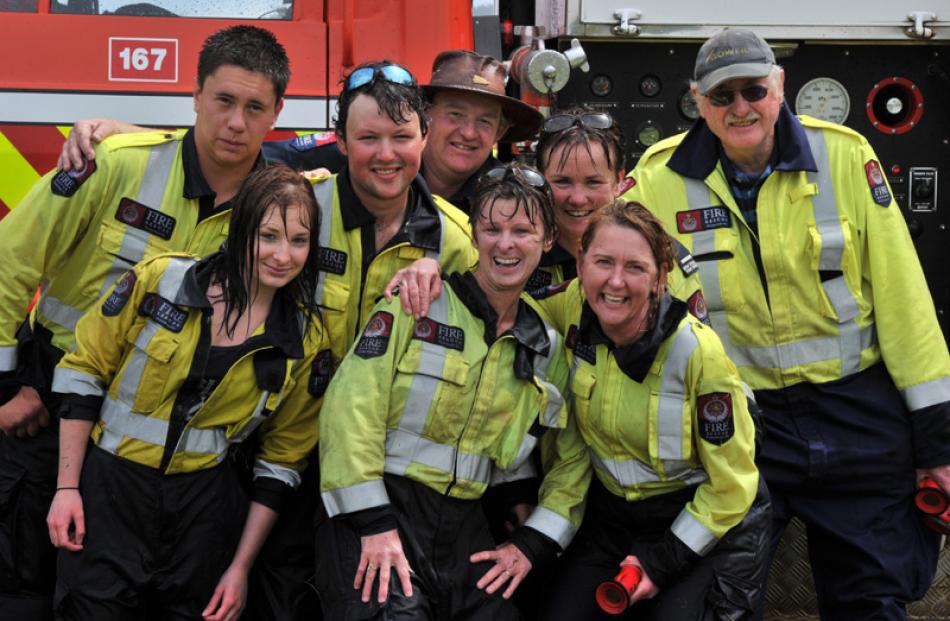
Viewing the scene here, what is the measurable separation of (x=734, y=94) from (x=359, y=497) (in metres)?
1.51

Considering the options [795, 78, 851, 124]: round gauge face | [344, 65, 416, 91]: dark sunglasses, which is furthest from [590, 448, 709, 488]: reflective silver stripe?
[795, 78, 851, 124]: round gauge face

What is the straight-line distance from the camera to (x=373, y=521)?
2.98 meters

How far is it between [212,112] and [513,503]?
52.9 inches

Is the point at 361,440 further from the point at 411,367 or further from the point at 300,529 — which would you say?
the point at 300,529

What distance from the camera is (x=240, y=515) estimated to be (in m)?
3.19

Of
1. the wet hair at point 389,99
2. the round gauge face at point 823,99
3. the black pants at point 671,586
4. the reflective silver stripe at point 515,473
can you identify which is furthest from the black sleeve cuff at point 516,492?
the round gauge face at point 823,99

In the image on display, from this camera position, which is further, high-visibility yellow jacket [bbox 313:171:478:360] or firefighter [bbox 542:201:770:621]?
high-visibility yellow jacket [bbox 313:171:478:360]

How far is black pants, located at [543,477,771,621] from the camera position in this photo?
311 cm

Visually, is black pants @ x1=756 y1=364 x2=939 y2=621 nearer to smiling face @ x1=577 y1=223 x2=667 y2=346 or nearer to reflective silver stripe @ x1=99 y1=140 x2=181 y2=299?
smiling face @ x1=577 y1=223 x2=667 y2=346

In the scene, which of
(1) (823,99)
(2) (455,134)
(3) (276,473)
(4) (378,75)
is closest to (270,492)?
(3) (276,473)

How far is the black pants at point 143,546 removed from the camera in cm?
299

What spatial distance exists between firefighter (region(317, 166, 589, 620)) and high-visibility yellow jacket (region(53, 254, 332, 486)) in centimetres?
20

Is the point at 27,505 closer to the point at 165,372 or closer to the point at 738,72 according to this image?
the point at 165,372

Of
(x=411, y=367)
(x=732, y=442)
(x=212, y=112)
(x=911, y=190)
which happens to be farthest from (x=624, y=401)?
(x=911, y=190)
